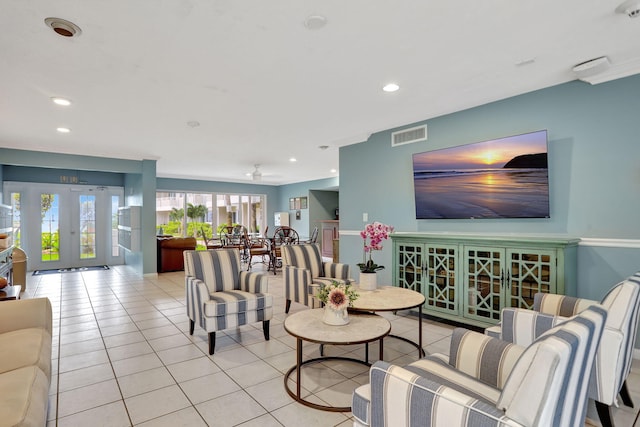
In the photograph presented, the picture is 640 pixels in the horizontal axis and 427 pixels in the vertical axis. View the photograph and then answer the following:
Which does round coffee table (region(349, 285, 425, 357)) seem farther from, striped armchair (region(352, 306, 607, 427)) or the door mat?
the door mat

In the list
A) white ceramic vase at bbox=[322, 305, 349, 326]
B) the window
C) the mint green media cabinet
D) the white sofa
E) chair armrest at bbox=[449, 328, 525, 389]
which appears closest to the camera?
the white sofa

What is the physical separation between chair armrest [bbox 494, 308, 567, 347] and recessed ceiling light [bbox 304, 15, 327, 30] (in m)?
2.17

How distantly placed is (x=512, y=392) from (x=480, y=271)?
8.26 feet

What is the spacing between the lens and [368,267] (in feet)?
10.5

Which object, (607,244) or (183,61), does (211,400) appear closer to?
(183,61)

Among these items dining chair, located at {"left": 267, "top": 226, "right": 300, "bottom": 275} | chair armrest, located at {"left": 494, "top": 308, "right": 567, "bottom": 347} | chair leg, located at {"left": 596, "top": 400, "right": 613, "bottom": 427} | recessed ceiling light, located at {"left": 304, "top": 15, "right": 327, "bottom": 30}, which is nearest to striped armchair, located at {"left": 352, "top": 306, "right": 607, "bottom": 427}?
chair armrest, located at {"left": 494, "top": 308, "right": 567, "bottom": 347}

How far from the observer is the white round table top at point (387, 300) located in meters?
2.59

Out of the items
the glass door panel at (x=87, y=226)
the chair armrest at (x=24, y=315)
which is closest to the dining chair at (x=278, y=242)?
the glass door panel at (x=87, y=226)

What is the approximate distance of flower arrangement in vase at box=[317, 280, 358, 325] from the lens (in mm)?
2310

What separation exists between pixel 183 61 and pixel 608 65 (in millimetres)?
3402

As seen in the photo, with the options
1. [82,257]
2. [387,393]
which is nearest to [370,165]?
[387,393]

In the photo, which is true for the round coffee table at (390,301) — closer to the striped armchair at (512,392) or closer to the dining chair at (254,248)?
the striped armchair at (512,392)

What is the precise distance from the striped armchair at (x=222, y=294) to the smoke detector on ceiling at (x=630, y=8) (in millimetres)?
3318

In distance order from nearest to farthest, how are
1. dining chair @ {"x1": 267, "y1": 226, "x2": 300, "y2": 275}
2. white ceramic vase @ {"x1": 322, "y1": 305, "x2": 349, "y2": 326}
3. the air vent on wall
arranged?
white ceramic vase @ {"x1": 322, "y1": 305, "x2": 349, "y2": 326} < the air vent on wall < dining chair @ {"x1": 267, "y1": 226, "x2": 300, "y2": 275}
